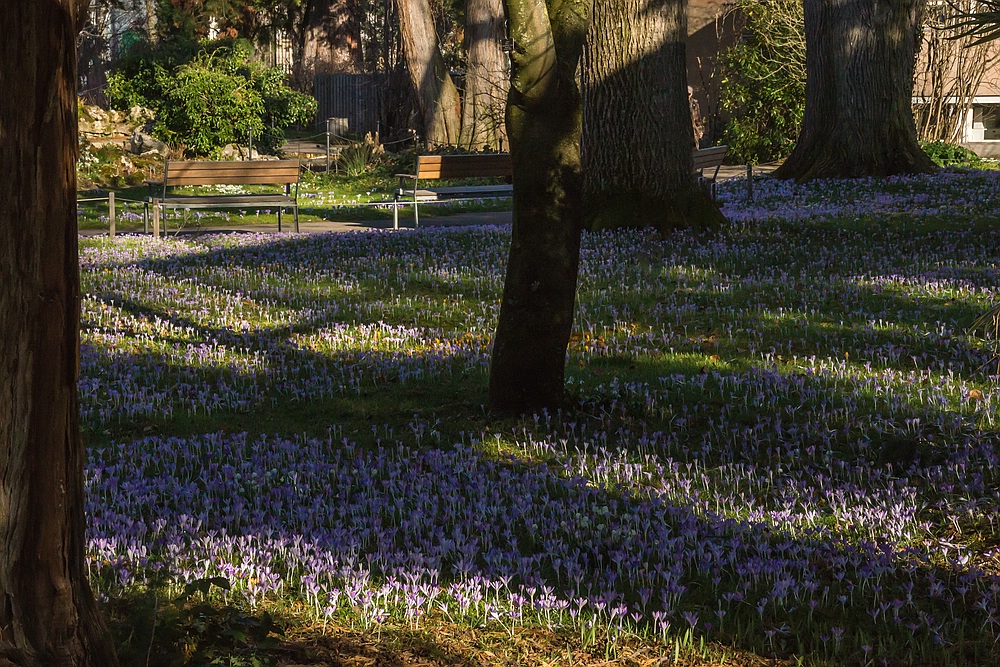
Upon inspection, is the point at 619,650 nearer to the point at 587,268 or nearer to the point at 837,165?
the point at 587,268

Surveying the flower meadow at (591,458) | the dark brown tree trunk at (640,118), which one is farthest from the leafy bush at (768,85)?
the flower meadow at (591,458)

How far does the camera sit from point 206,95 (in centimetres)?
2903

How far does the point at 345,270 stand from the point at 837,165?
41.2 ft

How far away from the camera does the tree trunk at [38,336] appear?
267 centimetres

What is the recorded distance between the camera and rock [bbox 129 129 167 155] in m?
29.0

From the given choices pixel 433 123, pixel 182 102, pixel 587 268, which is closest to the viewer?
pixel 587 268

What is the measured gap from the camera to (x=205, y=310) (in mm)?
10492

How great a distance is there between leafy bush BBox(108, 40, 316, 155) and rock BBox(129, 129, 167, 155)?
277 mm

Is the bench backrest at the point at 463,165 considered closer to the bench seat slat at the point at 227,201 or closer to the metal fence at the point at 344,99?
the bench seat slat at the point at 227,201

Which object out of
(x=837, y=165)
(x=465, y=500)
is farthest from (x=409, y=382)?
(x=837, y=165)

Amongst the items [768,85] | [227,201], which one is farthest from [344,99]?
[227,201]

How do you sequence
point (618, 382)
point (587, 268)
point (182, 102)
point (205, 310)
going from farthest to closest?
point (182, 102) < point (587, 268) < point (205, 310) < point (618, 382)

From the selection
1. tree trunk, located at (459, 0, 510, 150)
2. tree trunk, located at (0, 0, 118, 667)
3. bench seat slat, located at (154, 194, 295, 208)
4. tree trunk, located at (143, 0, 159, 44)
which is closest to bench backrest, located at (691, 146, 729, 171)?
bench seat slat, located at (154, 194, 295, 208)

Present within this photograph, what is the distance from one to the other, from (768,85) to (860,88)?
949 cm
